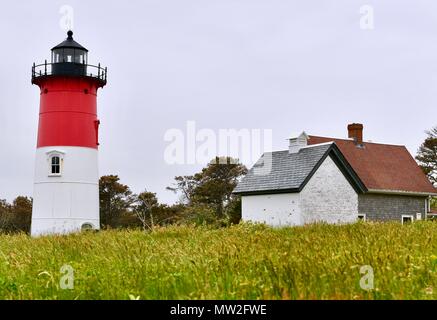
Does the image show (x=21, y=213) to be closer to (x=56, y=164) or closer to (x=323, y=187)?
(x=56, y=164)

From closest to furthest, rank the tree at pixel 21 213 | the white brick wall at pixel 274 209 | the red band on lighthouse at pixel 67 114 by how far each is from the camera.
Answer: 1. the white brick wall at pixel 274 209
2. the red band on lighthouse at pixel 67 114
3. the tree at pixel 21 213

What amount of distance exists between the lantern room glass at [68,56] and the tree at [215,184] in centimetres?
1763

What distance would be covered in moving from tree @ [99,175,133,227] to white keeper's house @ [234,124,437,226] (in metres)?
18.5

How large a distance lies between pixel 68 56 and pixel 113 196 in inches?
782

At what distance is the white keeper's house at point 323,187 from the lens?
95.0 ft

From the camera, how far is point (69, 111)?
29.5m

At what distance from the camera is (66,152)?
29578 millimetres

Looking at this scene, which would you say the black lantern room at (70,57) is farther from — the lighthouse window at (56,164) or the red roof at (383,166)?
the red roof at (383,166)

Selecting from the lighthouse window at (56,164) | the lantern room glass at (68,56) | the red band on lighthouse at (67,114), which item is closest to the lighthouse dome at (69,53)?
the lantern room glass at (68,56)

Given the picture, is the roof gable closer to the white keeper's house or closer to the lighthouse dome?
the white keeper's house

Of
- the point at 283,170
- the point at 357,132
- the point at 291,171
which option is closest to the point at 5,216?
the point at 283,170

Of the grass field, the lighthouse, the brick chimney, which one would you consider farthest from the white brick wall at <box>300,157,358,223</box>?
the grass field
